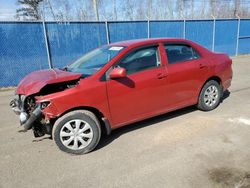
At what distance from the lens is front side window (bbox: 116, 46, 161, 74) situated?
4324 millimetres

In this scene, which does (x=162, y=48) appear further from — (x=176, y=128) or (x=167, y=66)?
(x=176, y=128)

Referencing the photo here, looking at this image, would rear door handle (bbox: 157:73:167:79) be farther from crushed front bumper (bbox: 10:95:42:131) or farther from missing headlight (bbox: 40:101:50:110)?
crushed front bumper (bbox: 10:95:42:131)

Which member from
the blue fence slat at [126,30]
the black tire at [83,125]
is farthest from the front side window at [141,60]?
the blue fence slat at [126,30]

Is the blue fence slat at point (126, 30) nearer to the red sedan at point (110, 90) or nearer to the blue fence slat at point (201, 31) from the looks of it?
the blue fence slat at point (201, 31)

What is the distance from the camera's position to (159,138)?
14.3ft

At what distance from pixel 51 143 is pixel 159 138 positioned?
1.87 m

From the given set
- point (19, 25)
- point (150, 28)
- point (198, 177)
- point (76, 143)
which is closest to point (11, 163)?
point (76, 143)

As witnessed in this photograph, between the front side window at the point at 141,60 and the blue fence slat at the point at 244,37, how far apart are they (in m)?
14.3

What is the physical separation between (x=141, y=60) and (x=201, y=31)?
11.8 meters

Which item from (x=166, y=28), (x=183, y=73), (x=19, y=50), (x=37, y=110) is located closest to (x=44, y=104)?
(x=37, y=110)

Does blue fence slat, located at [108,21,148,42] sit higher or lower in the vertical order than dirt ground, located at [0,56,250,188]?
higher

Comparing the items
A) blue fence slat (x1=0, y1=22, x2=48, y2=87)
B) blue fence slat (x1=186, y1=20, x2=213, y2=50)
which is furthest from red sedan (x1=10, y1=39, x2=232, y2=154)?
blue fence slat (x1=186, y1=20, x2=213, y2=50)

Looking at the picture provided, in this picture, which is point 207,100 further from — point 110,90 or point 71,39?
point 71,39

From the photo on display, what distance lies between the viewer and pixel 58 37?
33.7ft
